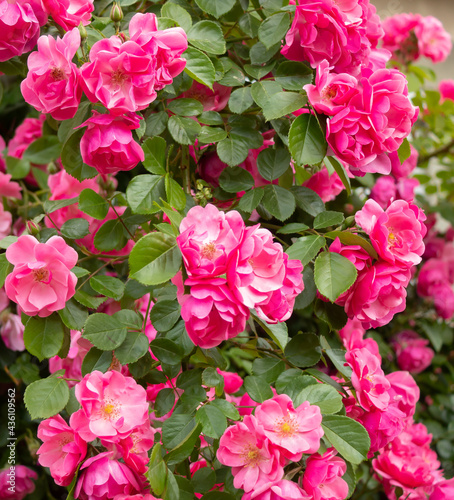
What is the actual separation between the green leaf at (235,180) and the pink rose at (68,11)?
0.30 metres

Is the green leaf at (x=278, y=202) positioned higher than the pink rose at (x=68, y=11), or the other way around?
the pink rose at (x=68, y=11)

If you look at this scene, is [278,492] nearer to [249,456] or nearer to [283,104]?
[249,456]

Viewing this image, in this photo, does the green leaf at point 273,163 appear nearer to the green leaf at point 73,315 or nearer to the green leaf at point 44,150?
the green leaf at point 73,315

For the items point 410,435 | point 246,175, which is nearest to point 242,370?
point 410,435

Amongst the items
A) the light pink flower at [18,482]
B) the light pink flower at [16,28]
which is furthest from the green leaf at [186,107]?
the light pink flower at [18,482]

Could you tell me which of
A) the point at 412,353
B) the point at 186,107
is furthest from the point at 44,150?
the point at 412,353

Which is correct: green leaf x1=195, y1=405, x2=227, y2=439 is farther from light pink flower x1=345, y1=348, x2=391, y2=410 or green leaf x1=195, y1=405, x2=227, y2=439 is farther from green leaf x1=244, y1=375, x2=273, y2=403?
light pink flower x1=345, y1=348, x2=391, y2=410

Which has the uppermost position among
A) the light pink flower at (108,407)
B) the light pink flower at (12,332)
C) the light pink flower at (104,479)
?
the light pink flower at (108,407)

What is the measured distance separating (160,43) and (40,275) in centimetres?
33

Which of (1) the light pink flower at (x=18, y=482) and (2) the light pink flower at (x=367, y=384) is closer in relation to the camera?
(2) the light pink flower at (x=367, y=384)

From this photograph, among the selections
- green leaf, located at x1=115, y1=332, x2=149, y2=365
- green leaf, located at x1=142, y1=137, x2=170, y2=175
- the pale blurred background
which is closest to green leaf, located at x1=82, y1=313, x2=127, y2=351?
green leaf, located at x1=115, y1=332, x2=149, y2=365

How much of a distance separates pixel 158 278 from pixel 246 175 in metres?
0.30

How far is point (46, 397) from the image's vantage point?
69cm

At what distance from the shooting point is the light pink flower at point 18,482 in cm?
104
